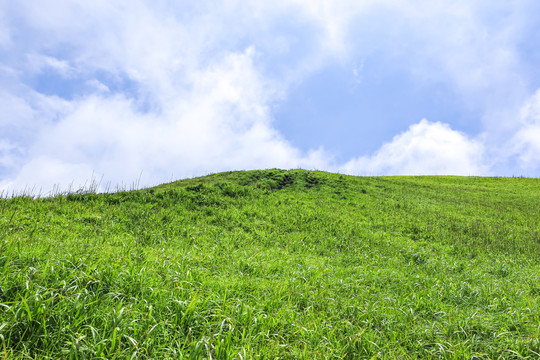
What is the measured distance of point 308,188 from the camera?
71.0 feet

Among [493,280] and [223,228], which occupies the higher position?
[223,228]

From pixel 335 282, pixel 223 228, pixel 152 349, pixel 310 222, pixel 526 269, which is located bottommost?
pixel 152 349

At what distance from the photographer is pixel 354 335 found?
4484 millimetres

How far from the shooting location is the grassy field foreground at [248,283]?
3654 mm

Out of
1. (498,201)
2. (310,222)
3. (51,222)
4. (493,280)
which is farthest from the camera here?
(498,201)

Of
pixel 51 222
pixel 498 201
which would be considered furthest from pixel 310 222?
pixel 498 201

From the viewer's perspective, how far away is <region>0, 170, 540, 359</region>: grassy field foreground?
3654 mm

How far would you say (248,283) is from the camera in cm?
602

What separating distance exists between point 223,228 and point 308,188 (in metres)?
11.0

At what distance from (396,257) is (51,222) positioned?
12513 millimetres

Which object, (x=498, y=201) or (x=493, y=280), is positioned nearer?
(x=493, y=280)

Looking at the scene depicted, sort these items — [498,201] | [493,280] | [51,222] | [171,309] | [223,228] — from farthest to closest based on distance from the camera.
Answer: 1. [498,201]
2. [223,228]
3. [51,222]
4. [493,280]
5. [171,309]

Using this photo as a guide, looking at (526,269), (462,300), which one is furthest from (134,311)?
(526,269)

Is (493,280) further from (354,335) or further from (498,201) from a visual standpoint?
(498,201)
